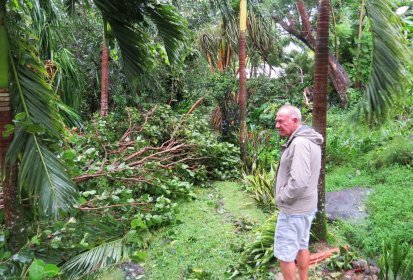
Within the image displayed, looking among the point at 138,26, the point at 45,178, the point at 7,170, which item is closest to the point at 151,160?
the point at 138,26

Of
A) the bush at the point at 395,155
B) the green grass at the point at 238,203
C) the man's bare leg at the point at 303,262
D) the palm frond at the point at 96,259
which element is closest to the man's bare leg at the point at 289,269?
the man's bare leg at the point at 303,262

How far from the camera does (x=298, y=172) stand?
2855 millimetres

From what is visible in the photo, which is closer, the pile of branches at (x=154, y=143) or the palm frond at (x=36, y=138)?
the palm frond at (x=36, y=138)

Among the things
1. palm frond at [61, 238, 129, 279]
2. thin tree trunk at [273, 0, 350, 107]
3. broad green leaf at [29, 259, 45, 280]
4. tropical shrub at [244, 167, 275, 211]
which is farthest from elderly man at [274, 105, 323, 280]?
thin tree trunk at [273, 0, 350, 107]

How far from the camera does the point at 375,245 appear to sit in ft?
13.6

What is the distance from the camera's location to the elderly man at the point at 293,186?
2.88m

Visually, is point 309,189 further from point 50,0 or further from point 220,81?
point 220,81

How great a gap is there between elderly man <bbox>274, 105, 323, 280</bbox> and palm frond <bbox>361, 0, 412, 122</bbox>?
0.64m

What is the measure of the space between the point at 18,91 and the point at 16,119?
36 centimetres

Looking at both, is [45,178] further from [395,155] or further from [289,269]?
[395,155]

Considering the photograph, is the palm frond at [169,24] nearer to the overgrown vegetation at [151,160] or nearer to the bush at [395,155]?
the overgrown vegetation at [151,160]

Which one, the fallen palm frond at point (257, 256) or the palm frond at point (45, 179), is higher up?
the palm frond at point (45, 179)

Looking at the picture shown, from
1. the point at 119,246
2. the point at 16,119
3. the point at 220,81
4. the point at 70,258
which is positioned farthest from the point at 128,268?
the point at 220,81

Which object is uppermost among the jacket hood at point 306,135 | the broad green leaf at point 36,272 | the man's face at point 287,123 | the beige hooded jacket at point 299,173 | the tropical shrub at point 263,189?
the man's face at point 287,123
